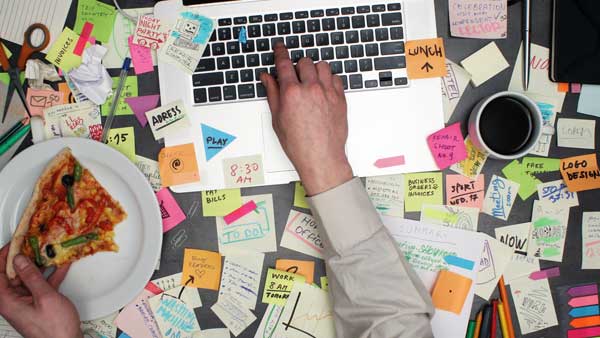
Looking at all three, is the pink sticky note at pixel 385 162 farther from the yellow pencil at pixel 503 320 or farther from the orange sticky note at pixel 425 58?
the yellow pencil at pixel 503 320

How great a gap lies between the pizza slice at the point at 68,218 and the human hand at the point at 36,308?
0.05m

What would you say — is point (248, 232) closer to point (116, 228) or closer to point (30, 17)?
point (116, 228)

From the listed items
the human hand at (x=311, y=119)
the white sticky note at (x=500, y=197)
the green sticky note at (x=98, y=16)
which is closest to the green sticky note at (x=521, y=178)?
the white sticky note at (x=500, y=197)

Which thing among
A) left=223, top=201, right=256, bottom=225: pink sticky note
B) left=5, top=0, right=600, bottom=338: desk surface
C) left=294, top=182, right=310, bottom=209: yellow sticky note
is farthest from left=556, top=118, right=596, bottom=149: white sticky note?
left=223, top=201, right=256, bottom=225: pink sticky note

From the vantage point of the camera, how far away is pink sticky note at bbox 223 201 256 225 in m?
0.89

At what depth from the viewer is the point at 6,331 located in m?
0.91

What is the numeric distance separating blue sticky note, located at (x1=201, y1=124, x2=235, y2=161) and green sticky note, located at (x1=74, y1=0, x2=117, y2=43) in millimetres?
270

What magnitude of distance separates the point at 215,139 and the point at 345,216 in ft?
0.91

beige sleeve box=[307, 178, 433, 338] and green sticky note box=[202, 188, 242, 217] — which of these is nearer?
beige sleeve box=[307, 178, 433, 338]

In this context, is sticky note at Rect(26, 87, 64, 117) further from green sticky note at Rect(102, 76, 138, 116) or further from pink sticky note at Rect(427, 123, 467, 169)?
pink sticky note at Rect(427, 123, 467, 169)

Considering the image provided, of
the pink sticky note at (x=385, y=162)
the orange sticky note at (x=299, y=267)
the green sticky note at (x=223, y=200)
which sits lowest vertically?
the orange sticky note at (x=299, y=267)

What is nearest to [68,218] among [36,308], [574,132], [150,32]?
[36,308]

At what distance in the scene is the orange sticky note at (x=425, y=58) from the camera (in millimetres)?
852

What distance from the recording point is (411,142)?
2.82 ft
